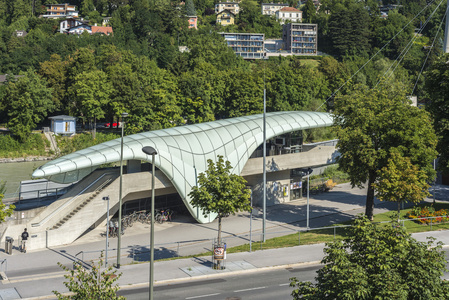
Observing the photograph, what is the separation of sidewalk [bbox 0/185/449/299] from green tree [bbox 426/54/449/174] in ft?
19.8

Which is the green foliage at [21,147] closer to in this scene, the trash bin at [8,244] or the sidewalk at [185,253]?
the sidewalk at [185,253]

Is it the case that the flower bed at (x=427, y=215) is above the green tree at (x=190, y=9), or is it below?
below

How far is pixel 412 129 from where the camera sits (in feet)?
126

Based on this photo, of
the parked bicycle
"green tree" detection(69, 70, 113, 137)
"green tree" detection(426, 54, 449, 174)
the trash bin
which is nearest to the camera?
the trash bin

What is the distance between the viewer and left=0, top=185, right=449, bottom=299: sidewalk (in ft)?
91.7

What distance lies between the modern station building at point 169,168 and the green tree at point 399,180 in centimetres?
1132

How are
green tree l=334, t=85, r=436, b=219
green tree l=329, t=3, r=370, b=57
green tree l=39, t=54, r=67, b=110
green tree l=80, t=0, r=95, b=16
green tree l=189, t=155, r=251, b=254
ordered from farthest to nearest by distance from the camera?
green tree l=80, t=0, r=95, b=16 → green tree l=329, t=3, r=370, b=57 → green tree l=39, t=54, r=67, b=110 → green tree l=334, t=85, r=436, b=219 → green tree l=189, t=155, r=251, b=254

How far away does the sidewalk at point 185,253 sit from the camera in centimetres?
2794

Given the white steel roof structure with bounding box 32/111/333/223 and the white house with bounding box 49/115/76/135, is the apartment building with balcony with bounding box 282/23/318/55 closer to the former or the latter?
the white house with bounding box 49/115/76/135

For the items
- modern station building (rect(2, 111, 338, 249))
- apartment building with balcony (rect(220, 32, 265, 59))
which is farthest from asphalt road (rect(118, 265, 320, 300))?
apartment building with balcony (rect(220, 32, 265, 59))

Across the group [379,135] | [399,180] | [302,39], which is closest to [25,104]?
[379,135]

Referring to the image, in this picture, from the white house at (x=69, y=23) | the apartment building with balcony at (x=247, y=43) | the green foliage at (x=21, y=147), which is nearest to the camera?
the green foliage at (x=21, y=147)

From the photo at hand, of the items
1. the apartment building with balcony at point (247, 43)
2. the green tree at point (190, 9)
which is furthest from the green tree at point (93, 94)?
the green tree at point (190, 9)

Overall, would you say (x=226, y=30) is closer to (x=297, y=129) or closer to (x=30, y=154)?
(x=30, y=154)
